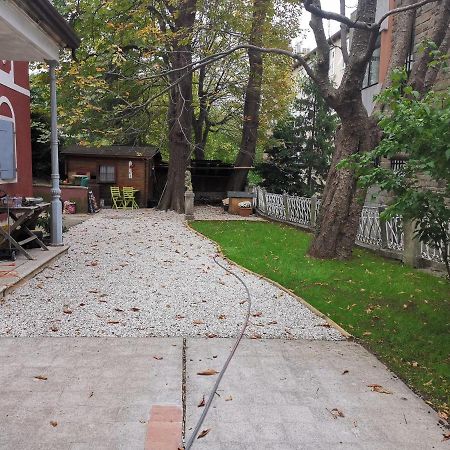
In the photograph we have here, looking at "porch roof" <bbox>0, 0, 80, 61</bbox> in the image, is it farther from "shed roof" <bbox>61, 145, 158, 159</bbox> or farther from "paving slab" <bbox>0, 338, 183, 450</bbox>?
"shed roof" <bbox>61, 145, 158, 159</bbox>

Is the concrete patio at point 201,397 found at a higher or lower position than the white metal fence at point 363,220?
lower

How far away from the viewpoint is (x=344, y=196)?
334 inches

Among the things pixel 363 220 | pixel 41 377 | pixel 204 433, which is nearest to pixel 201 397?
pixel 204 433

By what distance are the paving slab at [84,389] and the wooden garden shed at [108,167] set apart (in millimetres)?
18426

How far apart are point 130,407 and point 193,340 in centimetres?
143

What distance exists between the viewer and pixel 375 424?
304 centimetres

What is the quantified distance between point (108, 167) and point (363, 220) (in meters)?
15.0

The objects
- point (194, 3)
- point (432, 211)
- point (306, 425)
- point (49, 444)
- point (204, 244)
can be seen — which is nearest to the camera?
point (49, 444)

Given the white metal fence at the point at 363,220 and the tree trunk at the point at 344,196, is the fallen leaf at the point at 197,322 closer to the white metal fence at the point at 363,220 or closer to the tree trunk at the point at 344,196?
the white metal fence at the point at 363,220

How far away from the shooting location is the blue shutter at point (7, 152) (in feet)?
30.7

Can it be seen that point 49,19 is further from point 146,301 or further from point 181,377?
point 181,377

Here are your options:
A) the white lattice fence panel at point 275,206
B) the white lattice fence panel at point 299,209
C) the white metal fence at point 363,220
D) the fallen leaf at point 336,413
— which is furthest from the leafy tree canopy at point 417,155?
A: the white lattice fence panel at point 275,206

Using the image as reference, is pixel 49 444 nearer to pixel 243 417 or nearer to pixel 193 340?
pixel 243 417

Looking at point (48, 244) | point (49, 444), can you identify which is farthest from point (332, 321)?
point (48, 244)
